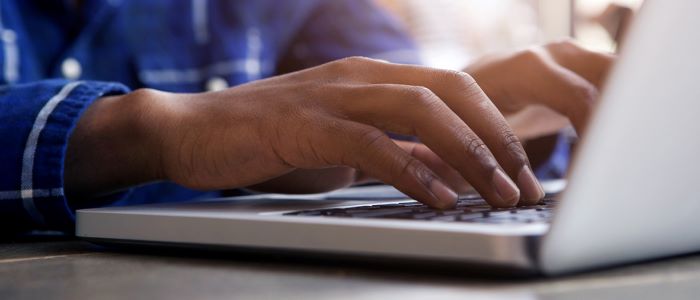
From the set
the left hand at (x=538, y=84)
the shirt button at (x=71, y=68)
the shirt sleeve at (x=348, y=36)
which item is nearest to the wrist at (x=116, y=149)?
the left hand at (x=538, y=84)

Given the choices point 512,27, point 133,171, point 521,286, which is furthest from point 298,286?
point 512,27

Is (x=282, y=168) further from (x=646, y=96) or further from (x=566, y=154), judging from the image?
(x=566, y=154)

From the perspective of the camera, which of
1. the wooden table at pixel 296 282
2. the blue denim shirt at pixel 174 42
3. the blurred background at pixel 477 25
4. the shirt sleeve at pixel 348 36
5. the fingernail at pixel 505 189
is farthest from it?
the blurred background at pixel 477 25

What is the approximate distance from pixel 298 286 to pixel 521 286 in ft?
0.31

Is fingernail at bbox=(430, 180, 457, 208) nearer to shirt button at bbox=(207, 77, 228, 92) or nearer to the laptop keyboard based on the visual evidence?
the laptop keyboard

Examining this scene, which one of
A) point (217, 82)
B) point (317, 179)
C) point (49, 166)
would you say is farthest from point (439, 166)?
point (217, 82)

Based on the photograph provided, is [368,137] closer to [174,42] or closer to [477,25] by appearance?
[174,42]

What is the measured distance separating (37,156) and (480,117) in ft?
1.12

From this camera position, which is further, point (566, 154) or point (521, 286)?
point (566, 154)

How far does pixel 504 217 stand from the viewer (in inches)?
15.2

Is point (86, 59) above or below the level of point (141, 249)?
above

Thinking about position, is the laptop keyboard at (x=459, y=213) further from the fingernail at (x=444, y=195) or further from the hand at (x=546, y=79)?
the hand at (x=546, y=79)

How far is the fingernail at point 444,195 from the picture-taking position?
46cm

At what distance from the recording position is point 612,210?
Result: 33cm
